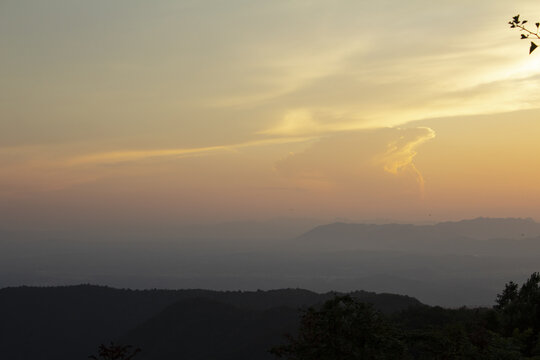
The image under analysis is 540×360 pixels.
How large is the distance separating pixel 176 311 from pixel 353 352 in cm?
12461

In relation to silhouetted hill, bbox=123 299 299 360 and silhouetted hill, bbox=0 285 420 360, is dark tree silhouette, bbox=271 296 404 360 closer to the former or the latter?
silhouetted hill, bbox=123 299 299 360

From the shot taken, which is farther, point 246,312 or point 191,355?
point 246,312

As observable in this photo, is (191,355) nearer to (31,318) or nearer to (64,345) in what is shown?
(64,345)

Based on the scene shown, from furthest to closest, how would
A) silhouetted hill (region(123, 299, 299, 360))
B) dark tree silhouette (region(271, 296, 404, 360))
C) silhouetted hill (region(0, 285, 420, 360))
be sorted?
1. silhouetted hill (region(0, 285, 420, 360))
2. silhouetted hill (region(123, 299, 299, 360))
3. dark tree silhouette (region(271, 296, 404, 360))

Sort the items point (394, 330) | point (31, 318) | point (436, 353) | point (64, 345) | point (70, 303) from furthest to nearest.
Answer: point (70, 303), point (31, 318), point (64, 345), point (436, 353), point (394, 330)

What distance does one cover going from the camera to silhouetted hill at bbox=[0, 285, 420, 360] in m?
126

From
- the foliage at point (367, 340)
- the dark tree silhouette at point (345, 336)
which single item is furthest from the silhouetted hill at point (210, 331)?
Result: the dark tree silhouette at point (345, 336)

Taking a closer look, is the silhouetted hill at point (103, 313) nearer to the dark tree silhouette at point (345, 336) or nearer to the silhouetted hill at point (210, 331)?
the silhouetted hill at point (210, 331)

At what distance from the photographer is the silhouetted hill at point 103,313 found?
415 ft

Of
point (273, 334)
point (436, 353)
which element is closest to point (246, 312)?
point (273, 334)

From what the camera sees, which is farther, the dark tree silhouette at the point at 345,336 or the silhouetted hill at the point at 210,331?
the silhouetted hill at the point at 210,331

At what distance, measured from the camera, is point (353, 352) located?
1523 cm

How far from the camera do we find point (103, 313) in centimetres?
16550

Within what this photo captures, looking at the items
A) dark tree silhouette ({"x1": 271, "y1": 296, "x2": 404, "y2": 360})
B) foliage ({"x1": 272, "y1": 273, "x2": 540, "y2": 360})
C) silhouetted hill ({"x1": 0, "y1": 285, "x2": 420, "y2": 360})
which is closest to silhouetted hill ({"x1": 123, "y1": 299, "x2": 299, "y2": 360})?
silhouetted hill ({"x1": 0, "y1": 285, "x2": 420, "y2": 360})
